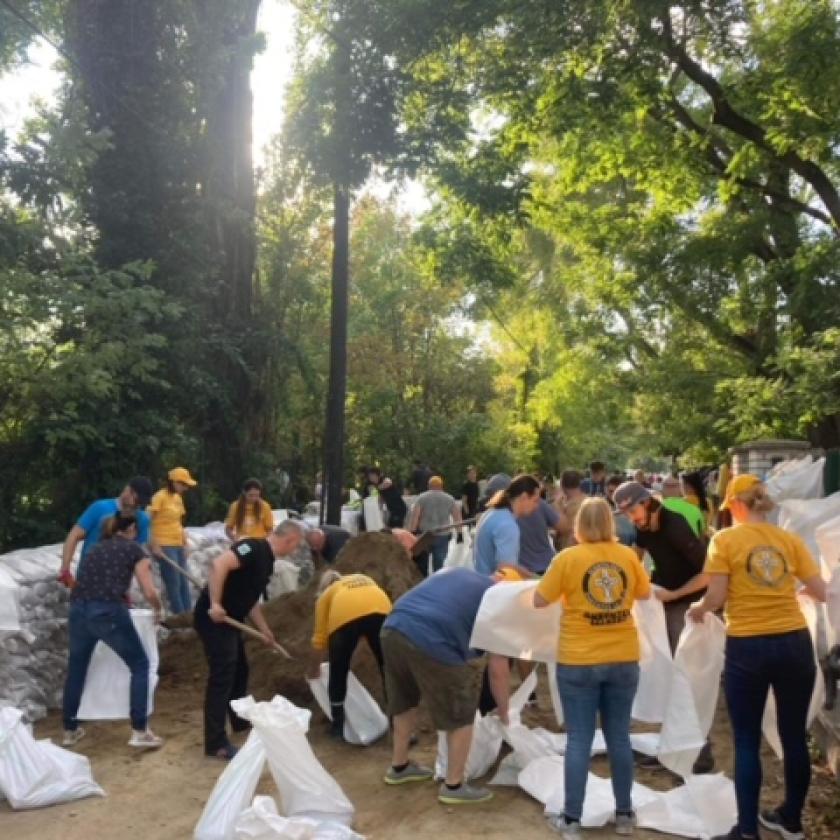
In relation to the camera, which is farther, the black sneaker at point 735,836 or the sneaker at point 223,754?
the sneaker at point 223,754

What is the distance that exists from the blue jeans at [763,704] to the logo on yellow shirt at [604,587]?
0.52m

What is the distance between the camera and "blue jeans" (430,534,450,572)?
1060 cm

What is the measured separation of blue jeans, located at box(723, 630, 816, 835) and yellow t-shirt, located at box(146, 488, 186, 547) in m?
5.67

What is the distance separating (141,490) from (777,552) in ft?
13.5

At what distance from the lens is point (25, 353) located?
340 inches

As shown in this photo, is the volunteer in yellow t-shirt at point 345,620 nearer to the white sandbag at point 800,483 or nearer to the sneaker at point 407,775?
the sneaker at point 407,775

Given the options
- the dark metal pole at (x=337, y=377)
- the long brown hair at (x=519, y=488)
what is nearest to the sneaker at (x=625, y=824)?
the long brown hair at (x=519, y=488)

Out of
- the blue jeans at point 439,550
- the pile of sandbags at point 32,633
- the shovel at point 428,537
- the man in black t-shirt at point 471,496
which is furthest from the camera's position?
the man in black t-shirt at point 471,496

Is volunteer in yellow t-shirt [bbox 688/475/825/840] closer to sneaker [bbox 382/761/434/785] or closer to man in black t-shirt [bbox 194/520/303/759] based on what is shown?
sneaker [bbox 382/761/434/785]

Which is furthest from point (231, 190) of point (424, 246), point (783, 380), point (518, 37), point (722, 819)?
point (722, 819)

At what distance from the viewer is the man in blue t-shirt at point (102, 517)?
640 cm

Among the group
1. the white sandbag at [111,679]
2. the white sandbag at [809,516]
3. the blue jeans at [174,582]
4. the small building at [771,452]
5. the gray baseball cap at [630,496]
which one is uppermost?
the small building at [771,452]

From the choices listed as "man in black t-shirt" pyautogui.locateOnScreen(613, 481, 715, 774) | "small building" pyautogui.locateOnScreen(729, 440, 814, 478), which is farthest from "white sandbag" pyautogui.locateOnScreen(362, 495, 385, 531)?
"man in black t-shirt" pyautogui.locateOnScreen(613, 481, 715, 774)

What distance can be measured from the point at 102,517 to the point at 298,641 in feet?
5.53
